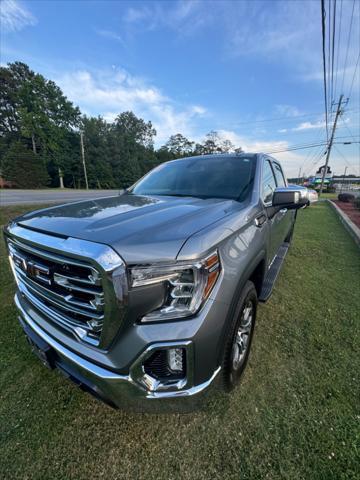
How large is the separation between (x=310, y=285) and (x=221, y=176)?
2.71 meters

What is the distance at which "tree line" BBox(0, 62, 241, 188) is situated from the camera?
3634 centimetres

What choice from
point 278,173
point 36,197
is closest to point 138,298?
point 278,173

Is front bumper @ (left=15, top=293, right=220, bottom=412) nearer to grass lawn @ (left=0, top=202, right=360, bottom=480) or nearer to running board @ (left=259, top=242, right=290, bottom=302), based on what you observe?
grass lawn @ (left=0, top=202, right=360, bottom=480)

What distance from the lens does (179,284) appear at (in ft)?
4.07

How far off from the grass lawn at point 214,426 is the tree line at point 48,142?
1660 inches

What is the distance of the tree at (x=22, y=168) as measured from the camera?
34781 millimetres

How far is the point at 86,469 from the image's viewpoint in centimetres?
145

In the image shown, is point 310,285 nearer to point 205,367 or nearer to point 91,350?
point 205,367

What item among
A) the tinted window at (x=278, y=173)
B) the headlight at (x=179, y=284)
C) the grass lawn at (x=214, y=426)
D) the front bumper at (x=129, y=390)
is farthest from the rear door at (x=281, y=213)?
the front bumper at (x=129, y=390)

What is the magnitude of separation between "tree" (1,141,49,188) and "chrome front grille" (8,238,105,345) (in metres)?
42.1

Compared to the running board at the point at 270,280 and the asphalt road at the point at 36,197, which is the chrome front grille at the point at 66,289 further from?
the asphalt road at the point at 36,197

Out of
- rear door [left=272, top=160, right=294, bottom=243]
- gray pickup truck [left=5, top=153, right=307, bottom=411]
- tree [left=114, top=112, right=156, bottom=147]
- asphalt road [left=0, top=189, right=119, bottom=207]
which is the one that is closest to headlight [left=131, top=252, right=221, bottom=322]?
gray pickup truck [left=5, top=153, right=307, bottom=411]

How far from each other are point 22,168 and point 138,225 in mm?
42925

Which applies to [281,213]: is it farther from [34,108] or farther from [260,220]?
[34,108]
